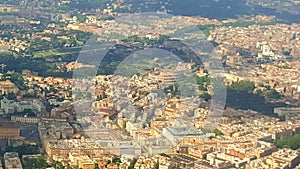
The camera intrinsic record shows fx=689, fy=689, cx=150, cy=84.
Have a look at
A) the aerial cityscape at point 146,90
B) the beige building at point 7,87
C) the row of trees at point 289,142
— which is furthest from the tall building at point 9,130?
the row of trees at point 289,142

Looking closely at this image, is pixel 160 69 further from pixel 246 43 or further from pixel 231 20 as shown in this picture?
pixel 231 20

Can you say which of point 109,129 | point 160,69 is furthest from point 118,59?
point 109,129

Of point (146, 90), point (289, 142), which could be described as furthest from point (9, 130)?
point (289, 142)

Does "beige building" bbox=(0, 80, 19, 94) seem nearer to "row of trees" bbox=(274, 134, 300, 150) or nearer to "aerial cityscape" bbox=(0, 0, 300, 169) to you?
"aerial cityscape" bbox=(0, 0, 300, 169)

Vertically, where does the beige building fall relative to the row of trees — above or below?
above

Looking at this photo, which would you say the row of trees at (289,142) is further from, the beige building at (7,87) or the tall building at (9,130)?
the beige building at (7,87)

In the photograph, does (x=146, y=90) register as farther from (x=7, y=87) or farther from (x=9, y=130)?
(x=9, y=130)

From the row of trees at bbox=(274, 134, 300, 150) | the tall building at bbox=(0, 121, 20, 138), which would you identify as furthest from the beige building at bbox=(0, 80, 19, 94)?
the row of trees at bbox=(274, 134, 300, 150)

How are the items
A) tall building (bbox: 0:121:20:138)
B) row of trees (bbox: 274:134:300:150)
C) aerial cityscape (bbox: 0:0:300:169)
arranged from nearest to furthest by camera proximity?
aerial cityscape (bbox: 0:0:300:169) → tall building (bbox: 0:121:20:138) → row of trees (bbox: 274:134:300:150)
